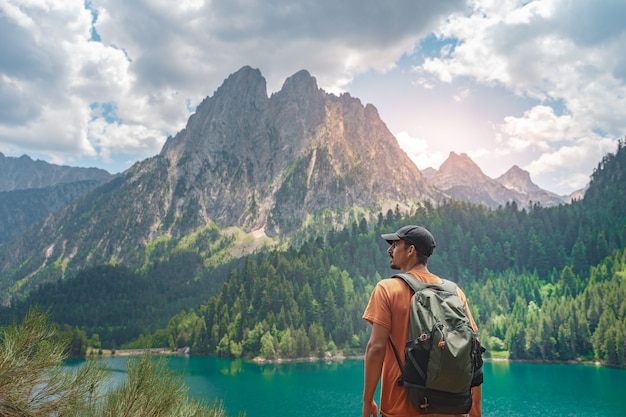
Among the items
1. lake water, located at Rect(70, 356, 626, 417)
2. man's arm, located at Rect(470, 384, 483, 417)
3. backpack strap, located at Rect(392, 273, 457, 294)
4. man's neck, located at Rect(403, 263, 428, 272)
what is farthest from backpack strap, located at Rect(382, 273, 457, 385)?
lake water, located at Rect(70, 356, 626, 417)

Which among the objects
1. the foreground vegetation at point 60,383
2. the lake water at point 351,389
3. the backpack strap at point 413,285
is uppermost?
the backpack strap at point 413,285

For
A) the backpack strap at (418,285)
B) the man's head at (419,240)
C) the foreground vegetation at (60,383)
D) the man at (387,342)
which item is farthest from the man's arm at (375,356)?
the foreground vegetation at (60,383)

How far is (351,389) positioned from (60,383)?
74.8m

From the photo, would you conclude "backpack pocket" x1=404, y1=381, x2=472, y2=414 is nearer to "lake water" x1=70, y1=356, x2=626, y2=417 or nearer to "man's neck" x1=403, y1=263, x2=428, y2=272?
"man's neck" x1=403, y1=263, x2=428, y2=272

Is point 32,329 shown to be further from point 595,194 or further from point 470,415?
point 595,194

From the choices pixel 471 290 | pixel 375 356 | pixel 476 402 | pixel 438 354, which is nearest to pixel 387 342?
pixel 375 356

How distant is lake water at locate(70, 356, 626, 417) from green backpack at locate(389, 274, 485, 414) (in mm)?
45782

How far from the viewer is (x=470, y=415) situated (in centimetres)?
579

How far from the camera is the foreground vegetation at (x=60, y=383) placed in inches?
336

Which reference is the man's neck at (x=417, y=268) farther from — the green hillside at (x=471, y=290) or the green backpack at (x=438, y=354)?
the green hillside at (x=471, y=290)

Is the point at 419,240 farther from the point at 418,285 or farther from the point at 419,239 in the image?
the point at 418,285

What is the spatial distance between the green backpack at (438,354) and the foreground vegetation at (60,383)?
6.67 m

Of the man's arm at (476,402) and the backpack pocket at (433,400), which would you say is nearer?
the backpack pocket at (433,400)

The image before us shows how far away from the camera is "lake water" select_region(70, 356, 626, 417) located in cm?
6266
